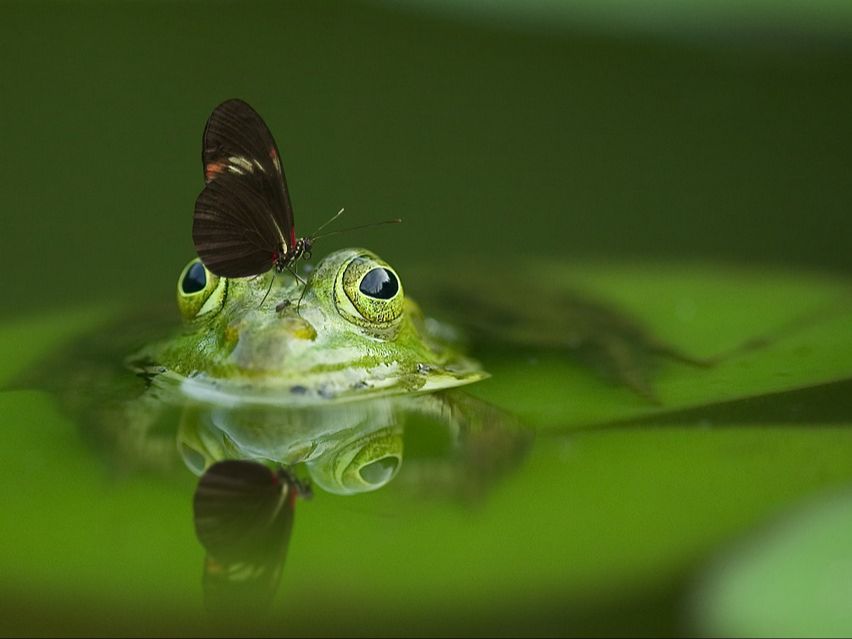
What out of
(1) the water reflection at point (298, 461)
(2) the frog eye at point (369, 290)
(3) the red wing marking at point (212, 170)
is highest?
(3) the red wing marking at point (212, 170)

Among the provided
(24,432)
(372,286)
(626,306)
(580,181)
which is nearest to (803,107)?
(580,181)

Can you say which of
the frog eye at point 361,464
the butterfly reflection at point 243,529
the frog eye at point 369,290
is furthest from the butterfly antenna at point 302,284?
the butterfly reflection at point 243,529

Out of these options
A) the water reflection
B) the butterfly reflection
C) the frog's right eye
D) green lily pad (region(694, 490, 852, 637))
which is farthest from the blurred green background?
green lily pad (region(694, 490, 852, 637))

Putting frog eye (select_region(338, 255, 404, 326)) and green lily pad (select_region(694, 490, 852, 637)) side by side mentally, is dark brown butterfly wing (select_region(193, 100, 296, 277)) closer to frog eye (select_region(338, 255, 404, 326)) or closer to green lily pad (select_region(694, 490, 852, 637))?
frog eye (select_region(338, 255, 404, 326))

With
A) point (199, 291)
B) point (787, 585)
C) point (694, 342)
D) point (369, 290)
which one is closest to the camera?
point (787, 585)

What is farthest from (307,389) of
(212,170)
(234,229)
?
(212,170)

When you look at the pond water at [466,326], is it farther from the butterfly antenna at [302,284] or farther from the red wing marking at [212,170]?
the red wing marking at [212,170]

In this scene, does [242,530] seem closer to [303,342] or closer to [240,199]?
[303,342]
